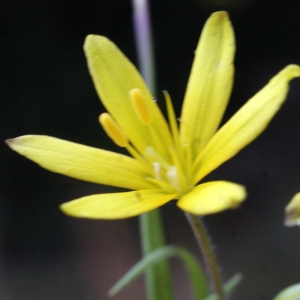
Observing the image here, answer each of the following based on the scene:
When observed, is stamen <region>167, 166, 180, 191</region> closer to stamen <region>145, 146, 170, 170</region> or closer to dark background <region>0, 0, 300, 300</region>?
stamen <region>145, 146, 170, 170</region>

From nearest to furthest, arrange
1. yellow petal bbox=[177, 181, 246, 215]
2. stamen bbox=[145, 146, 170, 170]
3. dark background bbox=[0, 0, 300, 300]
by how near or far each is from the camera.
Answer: yellow petal bbox=[177, 181, 246, 215], stamen bbox=[145, 146, 170, 170], dark background bbox=[0, 0, 300, 300]

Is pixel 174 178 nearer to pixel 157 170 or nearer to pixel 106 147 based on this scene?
pixel 157 170

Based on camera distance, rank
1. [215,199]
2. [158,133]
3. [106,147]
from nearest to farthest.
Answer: [215,199] → [158,133] → [106,147]

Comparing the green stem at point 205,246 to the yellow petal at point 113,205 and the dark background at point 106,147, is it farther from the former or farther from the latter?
the dark background at point 106,147

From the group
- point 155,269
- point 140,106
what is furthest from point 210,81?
point 155,269

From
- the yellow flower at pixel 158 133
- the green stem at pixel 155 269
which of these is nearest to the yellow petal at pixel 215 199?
the yellow flower at pixel 158 133

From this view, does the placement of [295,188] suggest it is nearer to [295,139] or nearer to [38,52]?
[295,139]

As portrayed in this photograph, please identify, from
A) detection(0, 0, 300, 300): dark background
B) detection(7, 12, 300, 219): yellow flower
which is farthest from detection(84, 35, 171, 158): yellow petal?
detection(0, 0, 300, 300): dark background
